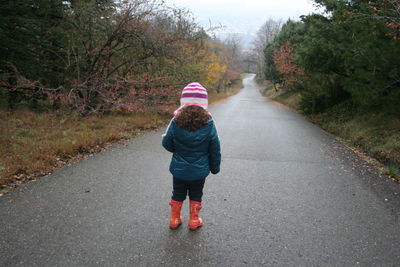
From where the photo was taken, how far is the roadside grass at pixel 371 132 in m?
6.35

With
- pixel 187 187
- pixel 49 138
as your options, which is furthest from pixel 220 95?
pixel 187 187

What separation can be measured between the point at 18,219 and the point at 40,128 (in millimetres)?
4652

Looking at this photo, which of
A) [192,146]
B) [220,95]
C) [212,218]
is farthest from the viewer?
[220,95]

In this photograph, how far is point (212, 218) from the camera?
3.58 m

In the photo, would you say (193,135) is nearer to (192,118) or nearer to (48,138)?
(192,118)

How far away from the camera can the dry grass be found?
190 inches

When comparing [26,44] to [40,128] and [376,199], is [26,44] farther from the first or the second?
[376,199]

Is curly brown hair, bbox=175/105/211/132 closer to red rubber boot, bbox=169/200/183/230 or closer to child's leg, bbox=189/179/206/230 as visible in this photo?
child's leg, bbox=189/179/206/230

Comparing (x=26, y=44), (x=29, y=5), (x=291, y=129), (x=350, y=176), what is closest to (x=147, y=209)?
(x=350, y=176)

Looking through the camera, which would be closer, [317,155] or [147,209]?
[147,209]

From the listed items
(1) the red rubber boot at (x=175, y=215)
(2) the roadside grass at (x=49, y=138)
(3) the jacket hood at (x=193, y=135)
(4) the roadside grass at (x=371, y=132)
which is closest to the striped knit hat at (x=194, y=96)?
(3) the jacket hood at (x=193, y=135)

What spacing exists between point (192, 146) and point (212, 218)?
1.10 meters

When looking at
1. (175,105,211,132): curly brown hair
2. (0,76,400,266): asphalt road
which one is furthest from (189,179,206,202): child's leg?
(175,105,211,132): curly brown hair

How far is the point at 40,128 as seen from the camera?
290 inches
